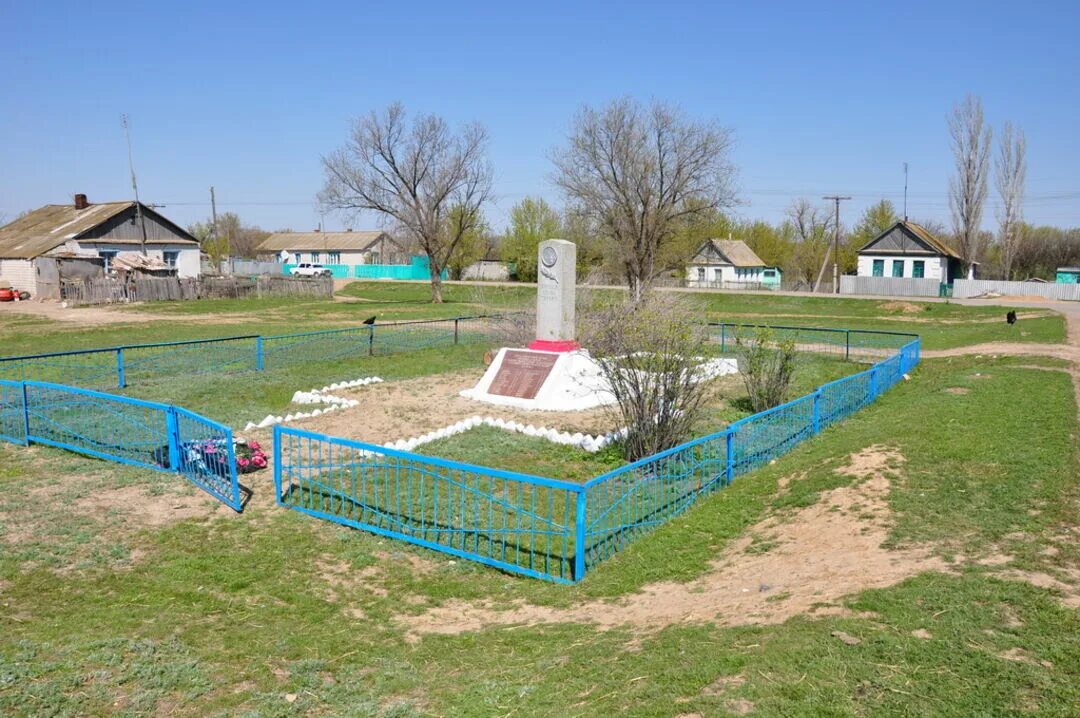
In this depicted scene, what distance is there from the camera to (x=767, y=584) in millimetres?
6531

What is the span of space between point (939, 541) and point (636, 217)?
35.9m

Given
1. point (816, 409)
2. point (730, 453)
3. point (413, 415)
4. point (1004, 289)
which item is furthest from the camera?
point (1004, 289)

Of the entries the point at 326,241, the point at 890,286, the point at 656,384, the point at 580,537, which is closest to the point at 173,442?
the point at 580,537

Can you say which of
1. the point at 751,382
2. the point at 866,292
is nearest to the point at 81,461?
the point at 751,382

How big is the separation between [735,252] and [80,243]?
47226 millimetres

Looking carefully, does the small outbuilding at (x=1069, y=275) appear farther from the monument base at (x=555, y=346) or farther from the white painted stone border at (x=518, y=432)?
the white painted stone border at (x=518, y=432)

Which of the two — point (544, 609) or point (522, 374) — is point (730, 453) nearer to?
point (544, 609)

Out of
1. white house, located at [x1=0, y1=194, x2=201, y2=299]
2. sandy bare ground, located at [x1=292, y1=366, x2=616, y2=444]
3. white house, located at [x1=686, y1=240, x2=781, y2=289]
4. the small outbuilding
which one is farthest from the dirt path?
the small outbuilding

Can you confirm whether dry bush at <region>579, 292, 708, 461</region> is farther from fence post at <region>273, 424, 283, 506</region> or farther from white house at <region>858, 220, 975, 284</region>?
white house at <region>858, 220, 975, 284</region>

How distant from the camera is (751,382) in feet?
48.2

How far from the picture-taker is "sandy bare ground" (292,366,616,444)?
41.2 ft

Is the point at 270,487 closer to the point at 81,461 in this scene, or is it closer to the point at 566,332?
the point at 81,461

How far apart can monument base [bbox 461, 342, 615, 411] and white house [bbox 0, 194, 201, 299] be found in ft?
105

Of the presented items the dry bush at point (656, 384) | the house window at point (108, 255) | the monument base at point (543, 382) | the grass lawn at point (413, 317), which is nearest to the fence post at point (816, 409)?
the dry bush at point (656, 384)
